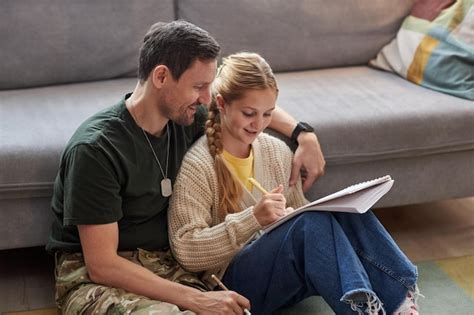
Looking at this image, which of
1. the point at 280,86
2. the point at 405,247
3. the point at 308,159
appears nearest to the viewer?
the point at 308,159

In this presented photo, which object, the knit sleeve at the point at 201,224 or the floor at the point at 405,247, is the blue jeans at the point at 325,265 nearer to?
the knit sleeve at the point at 201,224

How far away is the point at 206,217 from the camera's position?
192 cm

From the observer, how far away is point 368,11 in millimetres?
2887

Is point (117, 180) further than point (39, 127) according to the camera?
No

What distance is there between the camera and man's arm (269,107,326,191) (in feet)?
6.90

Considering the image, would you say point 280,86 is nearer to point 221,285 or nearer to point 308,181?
point 308,181

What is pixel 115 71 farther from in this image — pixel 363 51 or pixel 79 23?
pixel 363 51

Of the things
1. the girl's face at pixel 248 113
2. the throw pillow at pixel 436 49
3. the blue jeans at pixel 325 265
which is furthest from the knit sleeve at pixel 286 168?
the throw pillow at pixel 436 49

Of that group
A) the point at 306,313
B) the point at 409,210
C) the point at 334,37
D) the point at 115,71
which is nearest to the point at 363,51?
the point at 334,37

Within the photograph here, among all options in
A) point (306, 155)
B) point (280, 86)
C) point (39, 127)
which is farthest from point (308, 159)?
point (39, 127)

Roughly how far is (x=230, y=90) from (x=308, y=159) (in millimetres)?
349

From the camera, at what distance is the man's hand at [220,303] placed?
70.2 inches

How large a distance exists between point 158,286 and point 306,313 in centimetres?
51

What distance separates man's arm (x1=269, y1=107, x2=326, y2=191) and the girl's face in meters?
0.20
